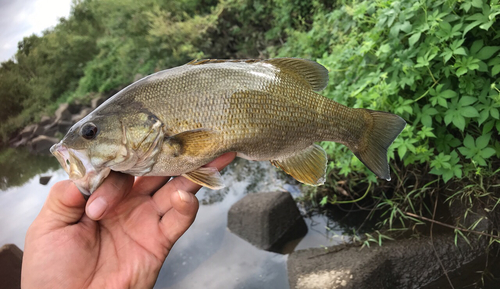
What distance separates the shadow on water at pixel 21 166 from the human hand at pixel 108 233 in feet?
33.0

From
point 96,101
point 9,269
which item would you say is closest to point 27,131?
point 96,101

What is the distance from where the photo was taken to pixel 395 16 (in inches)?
102

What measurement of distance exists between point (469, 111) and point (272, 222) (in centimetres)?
244

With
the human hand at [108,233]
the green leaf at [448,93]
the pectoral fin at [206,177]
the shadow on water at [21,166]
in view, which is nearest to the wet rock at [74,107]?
the shadow on water at [21,166]

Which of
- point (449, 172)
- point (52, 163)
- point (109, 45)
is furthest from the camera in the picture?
point (109, 45)

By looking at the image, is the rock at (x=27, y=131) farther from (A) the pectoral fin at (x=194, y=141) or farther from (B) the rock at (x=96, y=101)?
(A) the pectoral fin at (x=194, y=141)

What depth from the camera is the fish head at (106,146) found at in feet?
4.47

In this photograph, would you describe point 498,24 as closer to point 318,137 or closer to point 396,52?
point 396,52

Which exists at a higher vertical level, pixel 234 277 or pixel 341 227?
pixel 234 277

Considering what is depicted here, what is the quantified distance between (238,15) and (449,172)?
9.08 meters

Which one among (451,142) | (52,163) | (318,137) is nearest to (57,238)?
(318,137)

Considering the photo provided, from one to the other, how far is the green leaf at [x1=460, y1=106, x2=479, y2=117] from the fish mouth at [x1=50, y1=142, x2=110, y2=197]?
8.77 ft

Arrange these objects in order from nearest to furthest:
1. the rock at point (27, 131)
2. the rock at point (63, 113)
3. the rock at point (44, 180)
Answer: the rock at point (44, 180)
the rock at point (63, 113)
the rock at point (27, 131)

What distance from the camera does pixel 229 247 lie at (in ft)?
13.2
